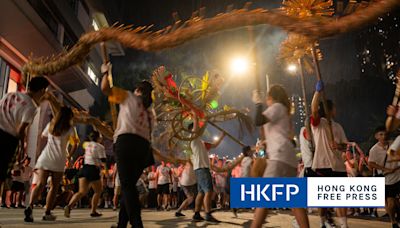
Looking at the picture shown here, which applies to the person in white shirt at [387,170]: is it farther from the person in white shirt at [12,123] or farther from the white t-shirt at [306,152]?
the person in white shirt at [12,123]

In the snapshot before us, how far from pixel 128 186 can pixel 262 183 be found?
1.64m

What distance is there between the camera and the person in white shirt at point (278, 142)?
12.3ft

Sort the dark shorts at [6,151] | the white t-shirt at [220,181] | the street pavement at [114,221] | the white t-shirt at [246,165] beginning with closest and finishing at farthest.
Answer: the dark shorts at [6,151] < the street pavement at [114,221] < the white t-shirt at [246,165] < the white t-shirt at [220,181]

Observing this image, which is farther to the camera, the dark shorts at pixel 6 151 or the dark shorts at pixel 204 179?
the dark shorts at pixel 204 179

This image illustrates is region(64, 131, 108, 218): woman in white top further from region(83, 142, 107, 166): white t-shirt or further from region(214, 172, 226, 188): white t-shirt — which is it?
region(214, 172, 226, 188): white t-shirt

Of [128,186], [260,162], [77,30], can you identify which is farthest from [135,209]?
[77,30]

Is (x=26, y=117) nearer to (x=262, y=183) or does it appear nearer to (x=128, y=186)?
(x=128, y=186)

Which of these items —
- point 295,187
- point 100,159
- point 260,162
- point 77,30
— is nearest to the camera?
point 260,162

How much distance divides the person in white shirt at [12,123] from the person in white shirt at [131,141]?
1126 millimetres

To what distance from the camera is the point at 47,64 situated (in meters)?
5.06

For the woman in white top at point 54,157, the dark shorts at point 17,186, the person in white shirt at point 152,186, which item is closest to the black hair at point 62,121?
the woman in white top at point 54,157

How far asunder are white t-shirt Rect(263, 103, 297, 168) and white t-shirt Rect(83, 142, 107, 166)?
5.19 m

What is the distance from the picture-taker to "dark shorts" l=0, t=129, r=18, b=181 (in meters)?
4.11

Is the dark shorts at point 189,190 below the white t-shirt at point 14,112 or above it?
below
